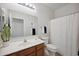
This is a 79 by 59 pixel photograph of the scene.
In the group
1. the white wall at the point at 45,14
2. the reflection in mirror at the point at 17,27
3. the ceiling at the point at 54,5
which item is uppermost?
the ceiling at the point at 54,5

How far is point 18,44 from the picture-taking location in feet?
4.20

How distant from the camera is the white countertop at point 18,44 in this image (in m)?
1.14

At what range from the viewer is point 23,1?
4.29 ft

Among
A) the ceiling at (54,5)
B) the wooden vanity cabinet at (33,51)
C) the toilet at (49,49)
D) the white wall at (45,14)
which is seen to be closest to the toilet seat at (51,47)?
the toilet at (49,49)

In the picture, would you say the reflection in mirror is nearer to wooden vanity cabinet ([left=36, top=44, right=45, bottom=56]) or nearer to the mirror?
the mirror

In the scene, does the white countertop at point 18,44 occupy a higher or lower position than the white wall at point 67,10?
lower

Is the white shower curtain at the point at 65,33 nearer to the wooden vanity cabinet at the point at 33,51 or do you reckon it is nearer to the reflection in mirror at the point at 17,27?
the wooden vanity cabinet at the point at 33,51

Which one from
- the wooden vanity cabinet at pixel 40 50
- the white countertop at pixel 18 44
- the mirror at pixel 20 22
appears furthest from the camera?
the wooden vanity cabinet at pixel 40 50

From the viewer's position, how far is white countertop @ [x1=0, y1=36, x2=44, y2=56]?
3.73 feet

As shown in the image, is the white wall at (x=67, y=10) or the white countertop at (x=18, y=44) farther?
the white wall at (x=67, y=10)

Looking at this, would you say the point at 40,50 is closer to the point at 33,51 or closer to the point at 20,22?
the point at 33,51

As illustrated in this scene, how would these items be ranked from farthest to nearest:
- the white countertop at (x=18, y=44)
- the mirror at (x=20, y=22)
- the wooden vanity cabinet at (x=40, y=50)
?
the wooden vanity cabinet at (x=40, y=50)
the mirror at (x=20, y=22)
the white countertop at (x=18, y=44)

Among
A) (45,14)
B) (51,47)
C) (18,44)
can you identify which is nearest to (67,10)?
(45,14)

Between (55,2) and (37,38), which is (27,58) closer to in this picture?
(37,38)
